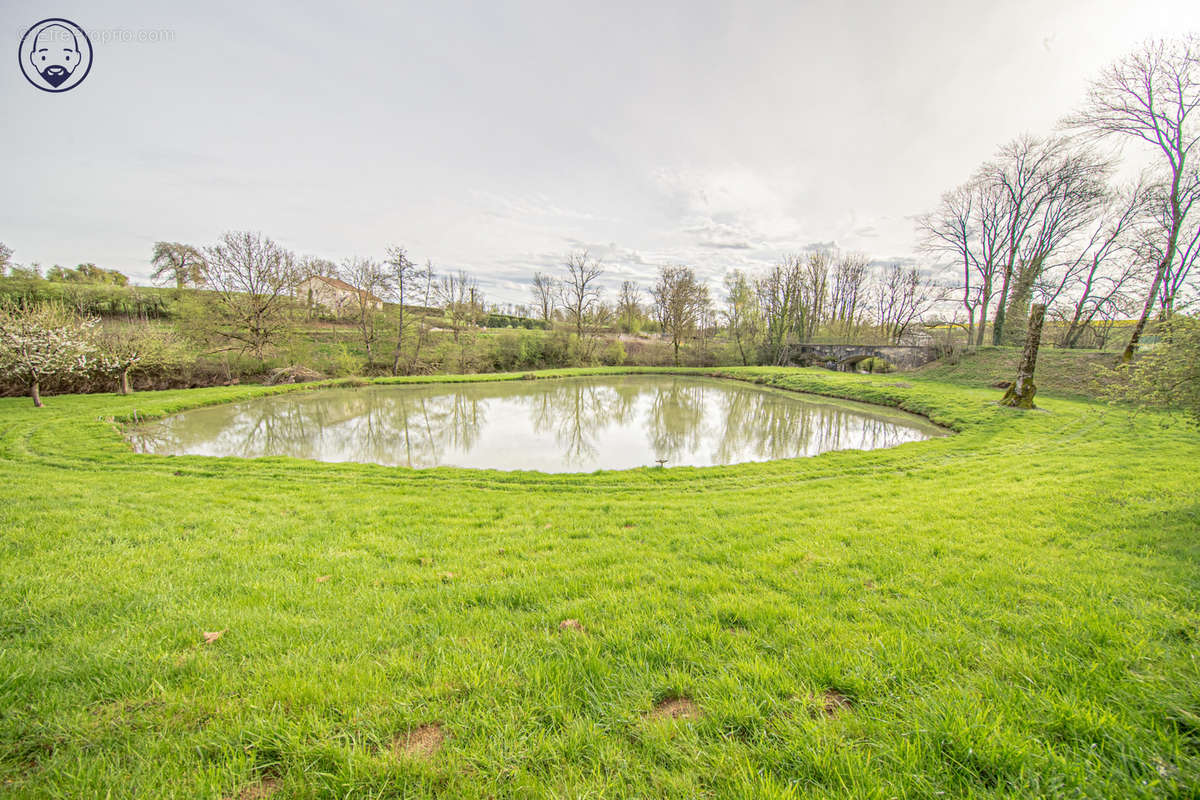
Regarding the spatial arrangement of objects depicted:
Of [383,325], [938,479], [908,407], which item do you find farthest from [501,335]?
[938,479]

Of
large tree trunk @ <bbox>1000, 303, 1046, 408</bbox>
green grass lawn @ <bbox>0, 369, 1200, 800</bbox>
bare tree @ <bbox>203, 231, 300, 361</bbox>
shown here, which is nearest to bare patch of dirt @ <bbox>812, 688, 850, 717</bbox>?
green grass lawn @ <bbox>0, 369, 1200, 800</bbox>

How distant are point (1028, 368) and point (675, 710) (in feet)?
62.0

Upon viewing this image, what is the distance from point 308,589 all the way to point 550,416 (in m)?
12.7

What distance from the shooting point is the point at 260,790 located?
4.97 ft

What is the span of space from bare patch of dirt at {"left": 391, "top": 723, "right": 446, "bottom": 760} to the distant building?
100ft

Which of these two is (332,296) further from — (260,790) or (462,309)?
(260,790)

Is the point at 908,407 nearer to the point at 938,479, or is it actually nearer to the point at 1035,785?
the point at 938,479

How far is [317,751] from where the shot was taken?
5.44 feet

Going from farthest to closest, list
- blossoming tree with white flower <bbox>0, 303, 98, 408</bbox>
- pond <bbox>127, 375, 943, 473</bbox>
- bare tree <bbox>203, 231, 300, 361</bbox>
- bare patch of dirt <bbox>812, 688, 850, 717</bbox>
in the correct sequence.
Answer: bare tree <bbox>203, 231, 300, 361</bbox>, blossoming tree with white flower <bbox>0, 303, 98, 408</bbox>, pond <bbox>127, 375, 943, 473</bbox>, bare patch of dirt <bbox>812, 688, 850, 717</bbox>

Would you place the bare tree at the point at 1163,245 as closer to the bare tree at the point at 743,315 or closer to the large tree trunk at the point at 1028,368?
the large tree trunk at the point at 1028,368

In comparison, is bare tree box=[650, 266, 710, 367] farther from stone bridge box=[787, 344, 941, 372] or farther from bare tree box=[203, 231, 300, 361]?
bare tree box=[203, 231, 300, 361]

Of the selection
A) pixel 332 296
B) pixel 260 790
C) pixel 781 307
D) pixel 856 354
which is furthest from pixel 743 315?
pixel 260 790

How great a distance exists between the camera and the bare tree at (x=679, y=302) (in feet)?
115

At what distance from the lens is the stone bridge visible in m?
27.3
